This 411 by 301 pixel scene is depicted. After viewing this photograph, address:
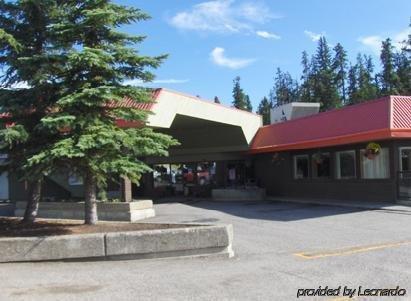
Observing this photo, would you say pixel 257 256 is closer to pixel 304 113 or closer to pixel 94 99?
pixel 94 99

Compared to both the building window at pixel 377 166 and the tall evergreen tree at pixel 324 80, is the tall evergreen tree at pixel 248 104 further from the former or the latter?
the building window at pixel 377 166

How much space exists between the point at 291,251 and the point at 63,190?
20026mm

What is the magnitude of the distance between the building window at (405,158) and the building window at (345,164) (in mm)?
2745

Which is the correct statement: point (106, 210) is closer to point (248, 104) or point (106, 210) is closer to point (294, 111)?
point (294, 111)

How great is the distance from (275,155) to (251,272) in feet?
74.0

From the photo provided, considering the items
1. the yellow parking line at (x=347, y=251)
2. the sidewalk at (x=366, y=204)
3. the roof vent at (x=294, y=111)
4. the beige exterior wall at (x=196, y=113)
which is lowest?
the yellow parking line at (x=347, y=251)

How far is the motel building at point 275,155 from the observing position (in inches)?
928

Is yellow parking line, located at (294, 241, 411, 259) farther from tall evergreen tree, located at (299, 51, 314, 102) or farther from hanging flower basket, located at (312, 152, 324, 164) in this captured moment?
tall evergreen tree, located at (299, 51, 314, 102)

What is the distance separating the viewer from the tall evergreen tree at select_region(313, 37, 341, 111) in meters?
89.4

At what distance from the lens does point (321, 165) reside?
2891 centimetres

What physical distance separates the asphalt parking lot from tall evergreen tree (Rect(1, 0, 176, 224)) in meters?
2.44

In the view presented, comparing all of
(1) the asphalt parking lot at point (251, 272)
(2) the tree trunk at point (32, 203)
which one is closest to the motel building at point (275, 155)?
(2) the tree trunk at point (32, 203)

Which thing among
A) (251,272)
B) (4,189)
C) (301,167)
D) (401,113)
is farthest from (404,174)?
(4,189)

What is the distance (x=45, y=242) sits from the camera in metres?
11.1
